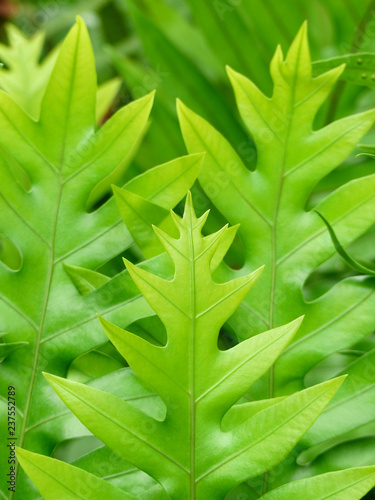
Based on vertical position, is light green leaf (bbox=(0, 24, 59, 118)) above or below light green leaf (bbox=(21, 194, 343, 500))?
A: above

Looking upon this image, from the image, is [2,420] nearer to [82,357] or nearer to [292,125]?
[82,357]

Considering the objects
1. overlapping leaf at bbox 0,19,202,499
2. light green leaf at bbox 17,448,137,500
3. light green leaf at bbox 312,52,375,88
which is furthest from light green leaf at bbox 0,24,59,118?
light green leaf at bbox 17,448,137,500

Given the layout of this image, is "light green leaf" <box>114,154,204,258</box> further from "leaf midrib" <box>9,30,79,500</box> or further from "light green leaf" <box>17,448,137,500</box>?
"light green leaf" <box>17,448,137,500</box>

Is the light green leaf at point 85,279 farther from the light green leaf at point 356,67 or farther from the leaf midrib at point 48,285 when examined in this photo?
the light green leaf at point 356,67

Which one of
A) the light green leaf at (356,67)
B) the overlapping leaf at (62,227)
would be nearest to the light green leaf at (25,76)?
the overlapping leaf at (62,227)

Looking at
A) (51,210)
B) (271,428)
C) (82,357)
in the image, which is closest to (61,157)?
(51,210)

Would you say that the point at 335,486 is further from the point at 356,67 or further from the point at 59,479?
the point at 356,67

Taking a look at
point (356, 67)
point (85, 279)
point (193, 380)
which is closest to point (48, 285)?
point (85, 279)
